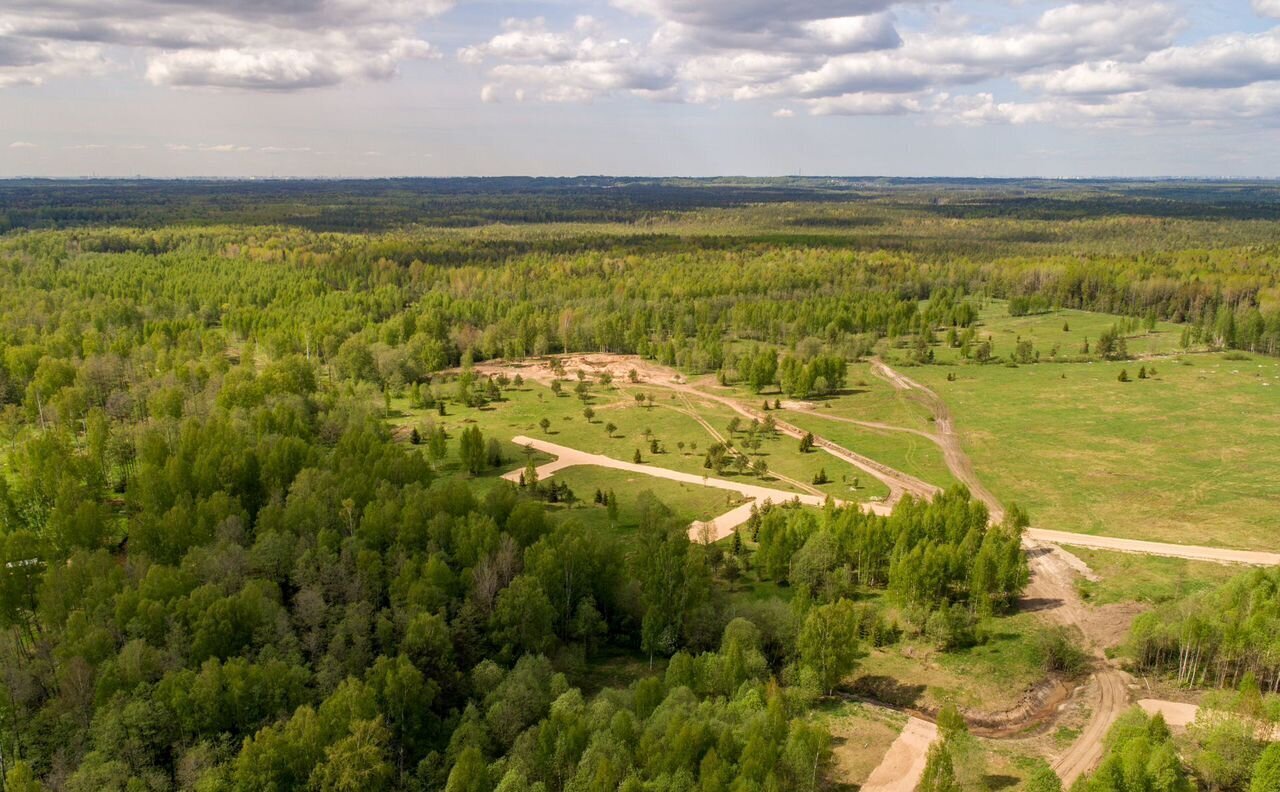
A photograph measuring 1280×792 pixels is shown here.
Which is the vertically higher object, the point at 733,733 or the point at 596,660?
the point at 733,733

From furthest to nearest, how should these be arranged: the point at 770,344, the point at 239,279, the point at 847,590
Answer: the point at 239,279, the point at 770,344, the point at 847,590

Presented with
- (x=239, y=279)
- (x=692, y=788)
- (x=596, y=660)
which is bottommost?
(x=596, y=660)

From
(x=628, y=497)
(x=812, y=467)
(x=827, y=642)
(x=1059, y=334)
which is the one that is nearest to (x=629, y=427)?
(x=628, y=497)

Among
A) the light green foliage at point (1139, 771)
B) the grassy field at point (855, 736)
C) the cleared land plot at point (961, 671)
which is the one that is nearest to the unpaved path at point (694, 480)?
the cleared land plot at point (961, 671)

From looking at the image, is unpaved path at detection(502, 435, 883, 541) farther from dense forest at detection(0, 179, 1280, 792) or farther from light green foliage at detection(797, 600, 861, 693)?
light green foliage at detection(797, 600, 861, 693)

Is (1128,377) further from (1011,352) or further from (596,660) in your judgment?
(596,660)

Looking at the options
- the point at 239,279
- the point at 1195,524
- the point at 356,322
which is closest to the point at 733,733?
the point at 1195,524
